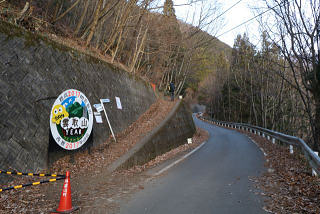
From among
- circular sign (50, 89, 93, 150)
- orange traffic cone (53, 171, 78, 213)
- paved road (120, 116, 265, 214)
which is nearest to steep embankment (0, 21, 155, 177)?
circular sign (50, 89, 93, 150)

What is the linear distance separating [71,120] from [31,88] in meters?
1.69

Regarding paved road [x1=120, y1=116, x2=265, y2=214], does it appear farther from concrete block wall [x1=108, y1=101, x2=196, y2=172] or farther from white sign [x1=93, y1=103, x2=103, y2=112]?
white sign [x1=93, y1=103, x2=103, y2=112]

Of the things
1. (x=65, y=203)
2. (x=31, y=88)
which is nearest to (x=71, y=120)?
(x=31, y=88)

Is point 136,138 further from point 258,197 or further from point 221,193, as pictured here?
point 258,197

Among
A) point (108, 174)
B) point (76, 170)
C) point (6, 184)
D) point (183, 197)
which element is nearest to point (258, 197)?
point (183, 197)

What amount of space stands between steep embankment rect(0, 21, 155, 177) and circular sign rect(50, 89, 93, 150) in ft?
0.81

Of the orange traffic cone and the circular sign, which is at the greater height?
the circular sign

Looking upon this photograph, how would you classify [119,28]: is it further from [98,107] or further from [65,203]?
[65,203]

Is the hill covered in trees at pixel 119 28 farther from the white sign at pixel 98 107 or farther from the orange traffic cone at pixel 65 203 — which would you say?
the orange traffic cone at pixel 65 203

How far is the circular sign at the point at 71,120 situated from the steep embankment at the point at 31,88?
0.25 meters

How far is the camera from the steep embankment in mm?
6383

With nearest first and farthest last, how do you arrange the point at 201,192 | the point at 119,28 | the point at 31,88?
the point at 201,192 → the point at 31,88 → the point at 119,28

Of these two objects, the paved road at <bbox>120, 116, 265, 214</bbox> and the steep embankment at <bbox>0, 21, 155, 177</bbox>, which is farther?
the steep embankment at <bbox>0, 21, 155, 177</bbox>

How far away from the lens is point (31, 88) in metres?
7.33
